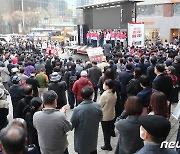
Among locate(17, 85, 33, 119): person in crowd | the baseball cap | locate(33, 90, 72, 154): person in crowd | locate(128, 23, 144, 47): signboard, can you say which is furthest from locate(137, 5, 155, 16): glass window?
the baseball cap

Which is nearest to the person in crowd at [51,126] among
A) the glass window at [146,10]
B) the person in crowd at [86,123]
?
the person in crowd at [86,123]

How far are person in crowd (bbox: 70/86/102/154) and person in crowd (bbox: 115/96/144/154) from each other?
0.74 meters

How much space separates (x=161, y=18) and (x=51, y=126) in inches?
1247

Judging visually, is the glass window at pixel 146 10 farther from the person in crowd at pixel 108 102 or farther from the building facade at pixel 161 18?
the person in crowd at pixel 108 102

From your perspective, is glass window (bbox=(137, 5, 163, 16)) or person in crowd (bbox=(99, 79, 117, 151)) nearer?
person in crowd (bbox=(99, 79, 117, 151))

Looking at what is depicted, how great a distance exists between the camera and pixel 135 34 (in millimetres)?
16391

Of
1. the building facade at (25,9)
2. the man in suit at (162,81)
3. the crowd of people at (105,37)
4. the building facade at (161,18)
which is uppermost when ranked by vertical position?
the building facade at (25,9)

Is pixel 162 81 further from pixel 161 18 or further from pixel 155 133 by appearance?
pixel 161 18

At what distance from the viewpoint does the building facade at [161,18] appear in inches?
1217

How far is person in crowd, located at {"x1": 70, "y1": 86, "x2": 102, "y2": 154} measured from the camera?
12.9 feet

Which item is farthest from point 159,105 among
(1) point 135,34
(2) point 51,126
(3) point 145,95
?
(1) point 135,34

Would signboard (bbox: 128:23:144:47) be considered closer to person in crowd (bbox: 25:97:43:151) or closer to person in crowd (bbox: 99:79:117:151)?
person in crowd (bbox: 99:79:117:151)

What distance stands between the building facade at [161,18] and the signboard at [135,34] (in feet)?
51.6

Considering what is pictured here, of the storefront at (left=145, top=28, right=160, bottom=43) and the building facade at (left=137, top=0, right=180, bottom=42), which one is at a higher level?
the building facade at (left=137, top=0, right=180, bottom=42)
